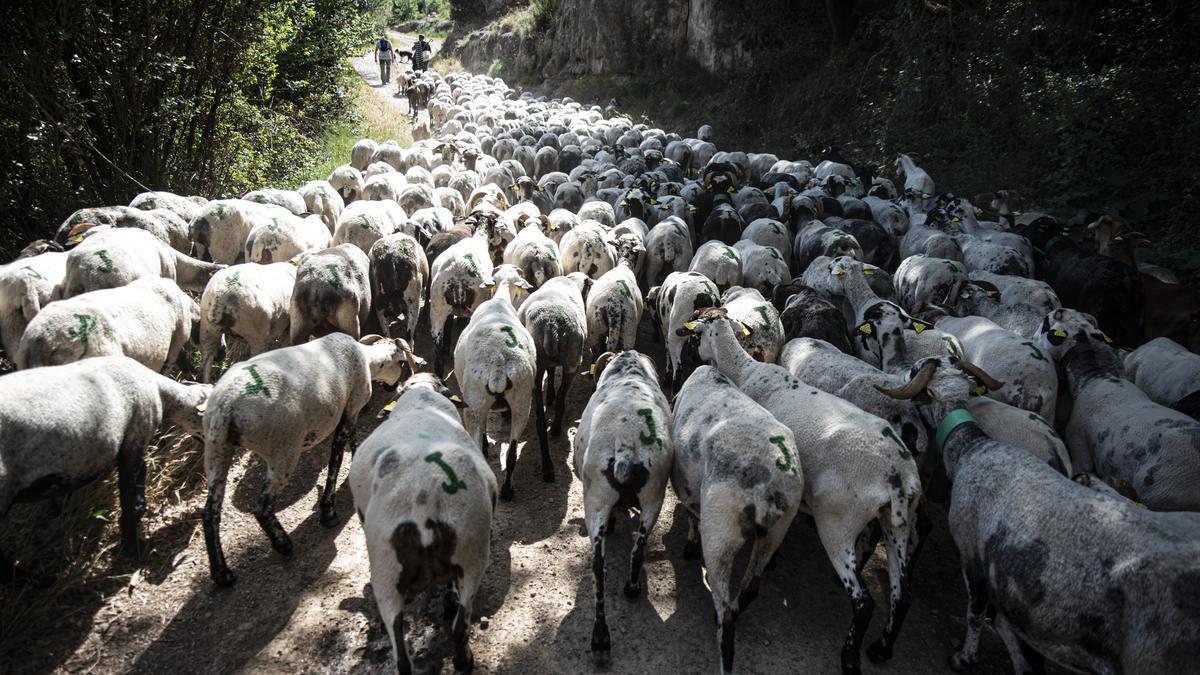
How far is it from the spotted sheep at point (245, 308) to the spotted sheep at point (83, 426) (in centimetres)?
140

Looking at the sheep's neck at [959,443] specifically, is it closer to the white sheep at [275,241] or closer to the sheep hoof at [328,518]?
the sheep hoof at [328,518]

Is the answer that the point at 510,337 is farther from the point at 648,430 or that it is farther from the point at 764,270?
the point at 764,270

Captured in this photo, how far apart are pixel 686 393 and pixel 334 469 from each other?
2982 mm

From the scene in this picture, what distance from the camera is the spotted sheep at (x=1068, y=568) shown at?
3.13 meters

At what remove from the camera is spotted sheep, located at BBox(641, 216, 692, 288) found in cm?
942

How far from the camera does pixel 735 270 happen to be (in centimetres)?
831

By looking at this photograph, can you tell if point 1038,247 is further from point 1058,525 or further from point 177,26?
point 177,26

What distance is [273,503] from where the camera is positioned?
16.0ft

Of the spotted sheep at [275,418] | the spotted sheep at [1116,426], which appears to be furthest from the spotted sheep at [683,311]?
the spotted sheep at [275,418]

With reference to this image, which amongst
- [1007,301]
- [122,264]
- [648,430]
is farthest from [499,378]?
[1007,301]

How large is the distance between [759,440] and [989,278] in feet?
17.8

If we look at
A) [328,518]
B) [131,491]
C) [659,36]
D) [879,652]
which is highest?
[659,36]

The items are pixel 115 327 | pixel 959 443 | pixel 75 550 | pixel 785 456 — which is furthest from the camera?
pixel 115 327

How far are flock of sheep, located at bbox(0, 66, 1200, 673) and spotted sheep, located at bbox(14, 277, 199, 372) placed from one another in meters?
0.03
